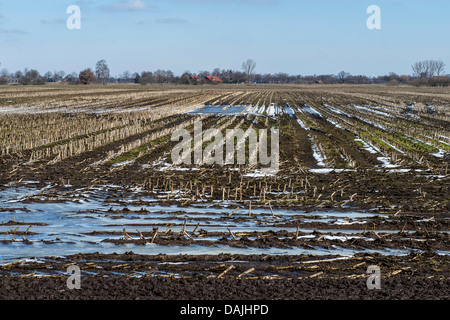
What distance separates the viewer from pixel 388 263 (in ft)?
28.6

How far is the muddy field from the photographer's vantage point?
776 cm

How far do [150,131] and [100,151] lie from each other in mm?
7516

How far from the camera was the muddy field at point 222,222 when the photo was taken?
776 centimetres

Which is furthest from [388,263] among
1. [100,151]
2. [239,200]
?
[100,151]

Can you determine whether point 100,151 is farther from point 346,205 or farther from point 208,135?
point 346,205
